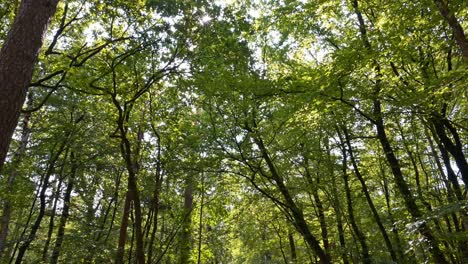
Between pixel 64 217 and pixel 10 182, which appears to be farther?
pixel 64 217

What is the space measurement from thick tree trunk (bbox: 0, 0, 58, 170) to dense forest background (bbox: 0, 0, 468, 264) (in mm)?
113

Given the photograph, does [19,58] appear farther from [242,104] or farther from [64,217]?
[64,217]

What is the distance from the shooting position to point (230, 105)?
8.59m

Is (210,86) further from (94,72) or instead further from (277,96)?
(94,72)

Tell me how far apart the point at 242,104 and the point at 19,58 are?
16.8 feet

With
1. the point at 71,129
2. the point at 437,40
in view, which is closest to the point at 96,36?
the point at 71,129

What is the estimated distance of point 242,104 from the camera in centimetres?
806

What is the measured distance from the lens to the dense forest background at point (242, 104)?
6.30 m

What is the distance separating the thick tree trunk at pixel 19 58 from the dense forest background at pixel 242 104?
11 centimetres

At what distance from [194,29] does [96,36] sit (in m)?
2.49

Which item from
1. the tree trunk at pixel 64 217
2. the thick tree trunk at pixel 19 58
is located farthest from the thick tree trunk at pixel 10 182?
the thick tree trunk at pixel 19 58

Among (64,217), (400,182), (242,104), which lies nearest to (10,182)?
(64,217)

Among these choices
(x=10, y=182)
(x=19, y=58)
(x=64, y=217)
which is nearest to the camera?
(x=19, y=58)

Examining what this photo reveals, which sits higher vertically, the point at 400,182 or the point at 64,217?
the point at 64,217
